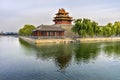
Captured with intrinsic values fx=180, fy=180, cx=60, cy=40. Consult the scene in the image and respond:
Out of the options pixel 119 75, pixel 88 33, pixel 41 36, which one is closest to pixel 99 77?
pixel 119 75

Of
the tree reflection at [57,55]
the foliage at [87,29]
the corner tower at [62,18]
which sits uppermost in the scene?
the corner tower at [62,18]

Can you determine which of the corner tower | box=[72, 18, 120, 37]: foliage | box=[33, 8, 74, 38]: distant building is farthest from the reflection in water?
the corner tower

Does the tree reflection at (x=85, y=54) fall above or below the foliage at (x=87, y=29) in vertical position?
below

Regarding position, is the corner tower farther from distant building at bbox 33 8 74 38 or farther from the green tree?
the green tree

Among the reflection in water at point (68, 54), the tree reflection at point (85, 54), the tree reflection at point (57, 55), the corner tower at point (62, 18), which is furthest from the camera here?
the corner tower at point (62, 18)

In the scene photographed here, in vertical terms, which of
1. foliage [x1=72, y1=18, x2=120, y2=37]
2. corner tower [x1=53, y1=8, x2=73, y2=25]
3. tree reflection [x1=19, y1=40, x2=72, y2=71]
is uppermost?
corner tower [x1=53, y1=8, x2=73, y2=25]

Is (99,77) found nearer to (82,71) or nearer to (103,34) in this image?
(82,71)

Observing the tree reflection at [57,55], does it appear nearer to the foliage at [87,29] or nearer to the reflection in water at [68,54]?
the reflection in water at [68,54]

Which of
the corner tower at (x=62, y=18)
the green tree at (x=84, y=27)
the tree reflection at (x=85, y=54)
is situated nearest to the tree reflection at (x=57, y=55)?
the tree reflection at (x=85, y=54)

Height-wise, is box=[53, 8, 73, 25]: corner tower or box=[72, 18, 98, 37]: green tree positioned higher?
box=[53, 8, 73, 25]: corner tower

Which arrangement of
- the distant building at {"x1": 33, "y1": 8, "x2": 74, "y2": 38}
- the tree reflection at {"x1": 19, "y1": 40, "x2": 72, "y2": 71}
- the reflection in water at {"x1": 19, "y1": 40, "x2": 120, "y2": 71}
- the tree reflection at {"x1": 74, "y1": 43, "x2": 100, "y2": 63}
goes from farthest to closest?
the distant building at {"x1": 33, "y1": 8, "x2": 74, "y2": 38} → the tree reflection at {"x1": 74, "y1": 43, "x2": 100, "y2": 63} → the reflection in water at {"x1": 19, "y1": 40, "x2": 120, "y2": 71} → the tree reflection at {"x1": 19, "y1": 40, "x2": 72, "y2": 71}

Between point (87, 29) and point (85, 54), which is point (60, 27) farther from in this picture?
point (85, 54)

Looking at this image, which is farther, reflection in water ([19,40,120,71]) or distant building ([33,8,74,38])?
distant building ([33,8,74,38])

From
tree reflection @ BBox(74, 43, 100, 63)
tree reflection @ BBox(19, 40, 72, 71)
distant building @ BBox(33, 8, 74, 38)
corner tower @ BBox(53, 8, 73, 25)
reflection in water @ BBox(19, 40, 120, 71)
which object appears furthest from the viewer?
corner tower @ BBox(53, 8, 73, 25)
